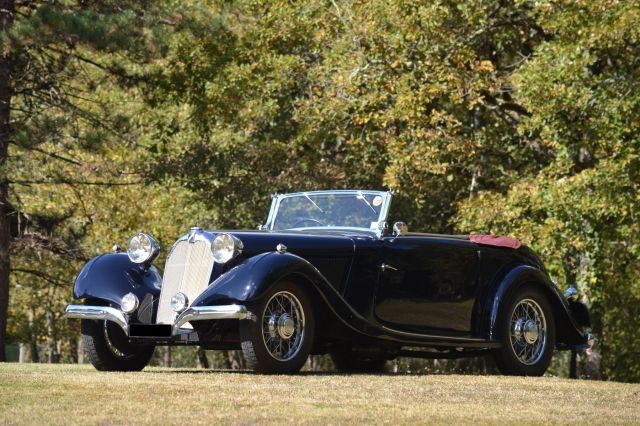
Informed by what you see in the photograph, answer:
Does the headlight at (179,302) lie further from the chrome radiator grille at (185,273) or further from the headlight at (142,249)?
the headlight at (142,249)

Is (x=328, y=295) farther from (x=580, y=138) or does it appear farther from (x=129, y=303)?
(x=580, y=138)

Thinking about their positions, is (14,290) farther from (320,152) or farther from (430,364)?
(320,152)

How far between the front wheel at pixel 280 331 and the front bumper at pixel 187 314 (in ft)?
0.60

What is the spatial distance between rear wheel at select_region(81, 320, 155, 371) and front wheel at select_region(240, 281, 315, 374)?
152 centimetres

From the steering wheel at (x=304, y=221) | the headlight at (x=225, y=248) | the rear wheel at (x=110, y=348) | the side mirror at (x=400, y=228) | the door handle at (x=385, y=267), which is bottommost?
the rear wheel at (x=110, y=348)

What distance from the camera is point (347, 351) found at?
11.4 m

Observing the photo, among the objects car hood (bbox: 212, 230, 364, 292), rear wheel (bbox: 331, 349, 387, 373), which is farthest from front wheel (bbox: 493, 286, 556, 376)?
car hood (bbox: 212, 230, 364, 292)

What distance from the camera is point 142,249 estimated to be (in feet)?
37.5

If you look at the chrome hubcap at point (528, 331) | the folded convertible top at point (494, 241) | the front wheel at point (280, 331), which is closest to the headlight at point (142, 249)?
the front wheel at point (280, 331)

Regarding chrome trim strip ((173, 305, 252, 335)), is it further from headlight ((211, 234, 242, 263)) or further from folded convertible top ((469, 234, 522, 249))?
folded convertible top ((469, 234, 522, 249))

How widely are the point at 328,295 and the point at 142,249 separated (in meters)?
1.96

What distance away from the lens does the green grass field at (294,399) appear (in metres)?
7.10

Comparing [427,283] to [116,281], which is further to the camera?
[427,283]

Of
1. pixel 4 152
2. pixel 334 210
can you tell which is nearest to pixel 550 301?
pixel 334 210
